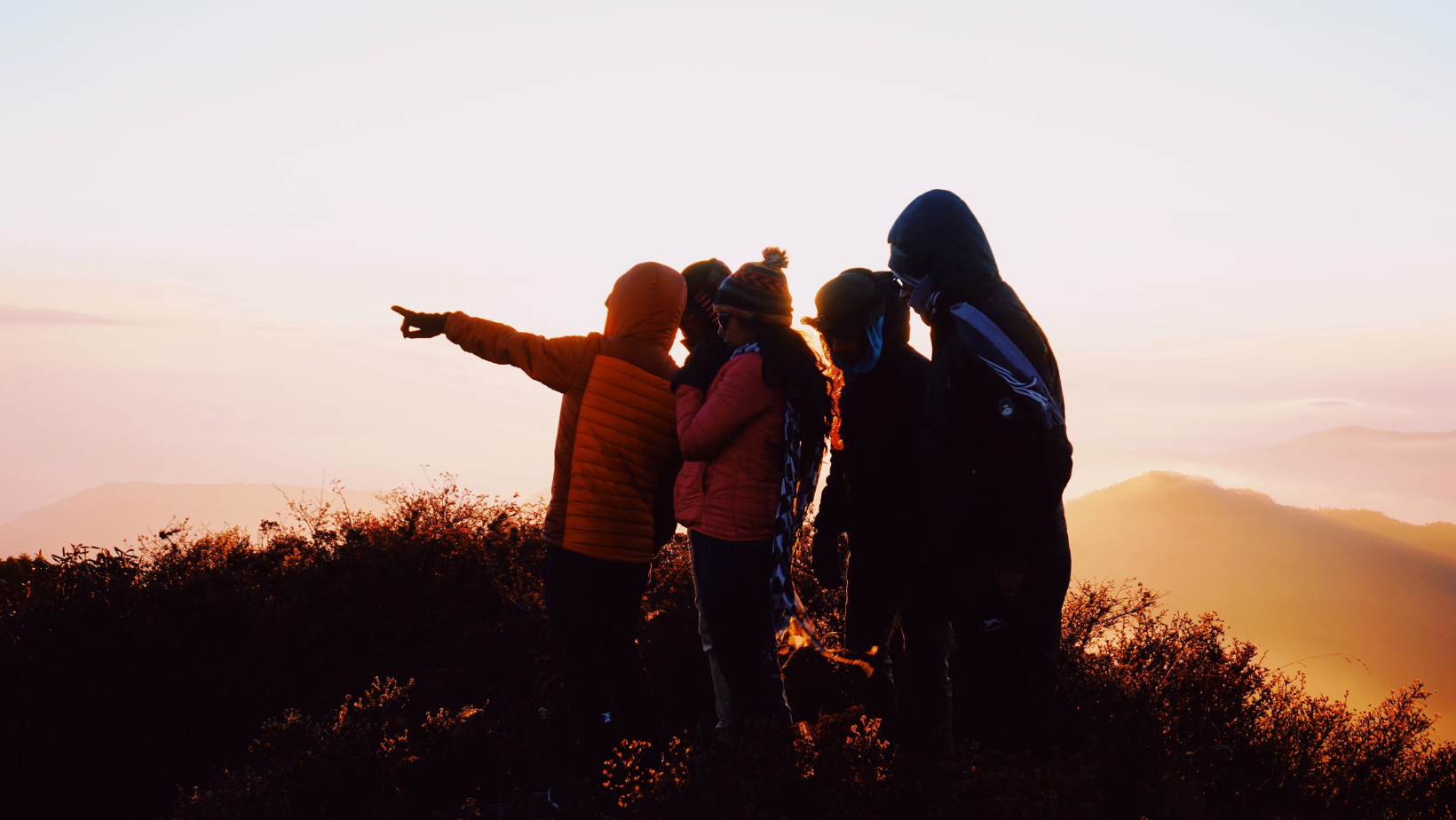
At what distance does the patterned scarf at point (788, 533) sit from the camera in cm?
289

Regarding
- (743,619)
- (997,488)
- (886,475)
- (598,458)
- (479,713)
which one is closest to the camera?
(997,488)

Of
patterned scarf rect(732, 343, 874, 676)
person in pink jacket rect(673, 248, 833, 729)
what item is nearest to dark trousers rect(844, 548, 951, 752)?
patterned scarf rect(732, 343, 874, 676)

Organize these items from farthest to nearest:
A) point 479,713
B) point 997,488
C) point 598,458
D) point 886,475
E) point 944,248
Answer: point 479,713, point 886,475, point 598,458, point 944,248, point 997,488

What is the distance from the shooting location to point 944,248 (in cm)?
255

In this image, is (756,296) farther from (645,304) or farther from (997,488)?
(997,488)

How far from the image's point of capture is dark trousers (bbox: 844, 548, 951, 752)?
10.2 feet

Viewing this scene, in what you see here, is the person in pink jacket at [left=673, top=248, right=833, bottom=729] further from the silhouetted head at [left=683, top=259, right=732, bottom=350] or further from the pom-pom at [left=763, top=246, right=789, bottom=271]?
the silhouetted head at [left=683, top=259, right=732, bottom=350]

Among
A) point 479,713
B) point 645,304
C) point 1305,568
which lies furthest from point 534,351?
point 1305,568

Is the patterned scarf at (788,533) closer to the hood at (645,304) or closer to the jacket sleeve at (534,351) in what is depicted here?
the hood at (645,304)

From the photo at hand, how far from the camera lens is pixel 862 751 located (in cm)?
253

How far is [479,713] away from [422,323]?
227 centimetres

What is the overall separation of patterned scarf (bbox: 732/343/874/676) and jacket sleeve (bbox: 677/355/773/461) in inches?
3.7

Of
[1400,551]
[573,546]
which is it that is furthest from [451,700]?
[1400,551]

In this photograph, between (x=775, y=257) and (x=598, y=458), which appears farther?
(x=775, y=257)
